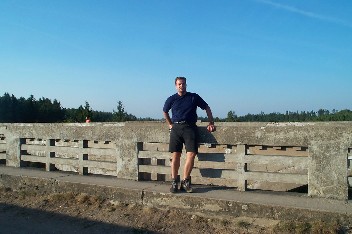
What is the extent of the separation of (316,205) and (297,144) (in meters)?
0.83

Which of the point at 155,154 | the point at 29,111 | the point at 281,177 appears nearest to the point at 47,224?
the point at 155,154

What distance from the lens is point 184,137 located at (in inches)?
197

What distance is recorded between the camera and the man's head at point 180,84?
507cm

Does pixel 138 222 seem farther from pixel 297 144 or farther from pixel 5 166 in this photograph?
pixel 5 166

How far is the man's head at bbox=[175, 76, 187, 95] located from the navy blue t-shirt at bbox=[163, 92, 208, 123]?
7cm

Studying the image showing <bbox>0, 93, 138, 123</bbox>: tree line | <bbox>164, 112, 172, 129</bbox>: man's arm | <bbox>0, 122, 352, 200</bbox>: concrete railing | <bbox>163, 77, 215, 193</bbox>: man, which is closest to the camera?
<bbox>0, 122, 352, 200</bbox>: concrete railing

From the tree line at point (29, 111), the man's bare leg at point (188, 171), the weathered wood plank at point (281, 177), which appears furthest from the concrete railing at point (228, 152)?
the tree line at point (29, 111)

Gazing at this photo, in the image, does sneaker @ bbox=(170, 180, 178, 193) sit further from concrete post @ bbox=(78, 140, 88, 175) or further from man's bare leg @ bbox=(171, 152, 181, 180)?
concrete post @ bbox=(78, 140, 88, 175)

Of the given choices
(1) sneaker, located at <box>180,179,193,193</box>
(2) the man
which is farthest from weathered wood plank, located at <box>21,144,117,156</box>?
(1) sneaker, located at <box>180,179,193,193</box>

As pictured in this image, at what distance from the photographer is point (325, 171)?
442cm

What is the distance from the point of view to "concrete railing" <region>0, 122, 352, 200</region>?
440 cm

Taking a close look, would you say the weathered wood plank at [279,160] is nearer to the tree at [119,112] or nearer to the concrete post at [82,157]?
the concrete post at [82,157]

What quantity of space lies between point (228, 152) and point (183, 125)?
1.33m

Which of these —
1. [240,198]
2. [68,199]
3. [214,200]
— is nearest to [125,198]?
[68,199]
